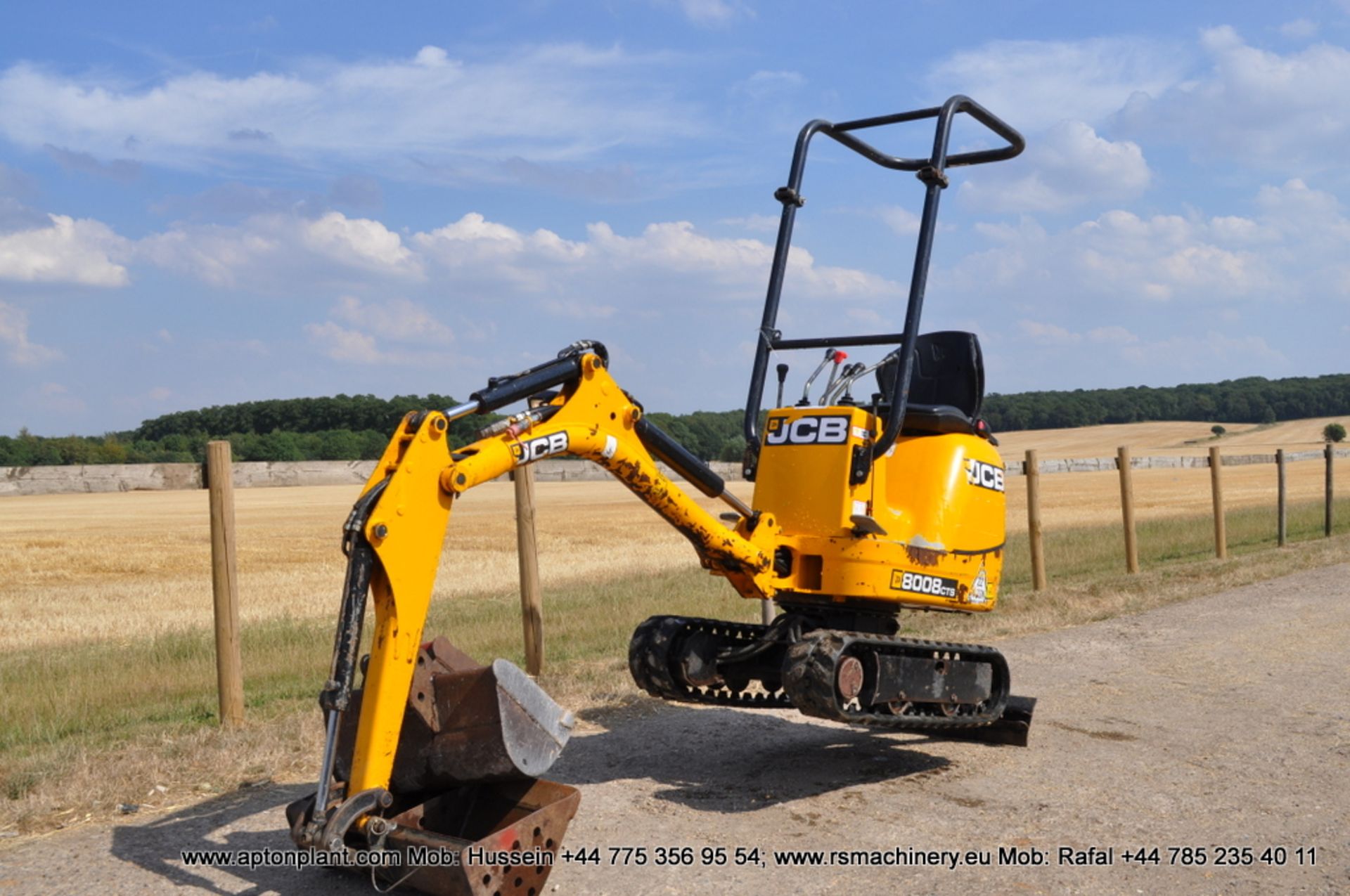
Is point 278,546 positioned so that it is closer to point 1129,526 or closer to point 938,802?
point 1129,526

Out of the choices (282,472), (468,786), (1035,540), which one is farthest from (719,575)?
(282,472)

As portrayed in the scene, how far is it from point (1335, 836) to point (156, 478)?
138 feet

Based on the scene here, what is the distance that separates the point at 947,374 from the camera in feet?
26.2

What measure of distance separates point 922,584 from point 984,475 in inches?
33.9

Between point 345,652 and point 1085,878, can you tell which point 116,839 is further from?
point 1085,878

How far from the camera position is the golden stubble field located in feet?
49.6

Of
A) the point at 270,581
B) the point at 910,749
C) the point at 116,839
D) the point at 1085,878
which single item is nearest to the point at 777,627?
the point at 910,749

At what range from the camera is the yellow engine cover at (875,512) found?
6.86 meters

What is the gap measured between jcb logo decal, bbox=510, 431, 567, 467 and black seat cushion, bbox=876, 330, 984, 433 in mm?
2659

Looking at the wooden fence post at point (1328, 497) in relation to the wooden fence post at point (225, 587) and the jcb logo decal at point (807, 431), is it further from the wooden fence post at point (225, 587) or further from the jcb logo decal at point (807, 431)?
the wooden fence post at point (225, 587)

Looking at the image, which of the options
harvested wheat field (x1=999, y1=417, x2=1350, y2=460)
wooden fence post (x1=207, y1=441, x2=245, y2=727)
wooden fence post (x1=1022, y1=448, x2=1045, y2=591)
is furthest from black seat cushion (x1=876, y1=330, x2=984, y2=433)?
harvested wheat field (x1=999, y1=417, x2=1350, y2=460)

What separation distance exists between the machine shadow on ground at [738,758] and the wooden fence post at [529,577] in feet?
5.32

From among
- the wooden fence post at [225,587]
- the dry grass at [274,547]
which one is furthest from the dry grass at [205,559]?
the wooden fence post at [225,587]

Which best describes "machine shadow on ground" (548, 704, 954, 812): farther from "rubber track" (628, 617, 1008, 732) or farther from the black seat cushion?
the black seat cushion
